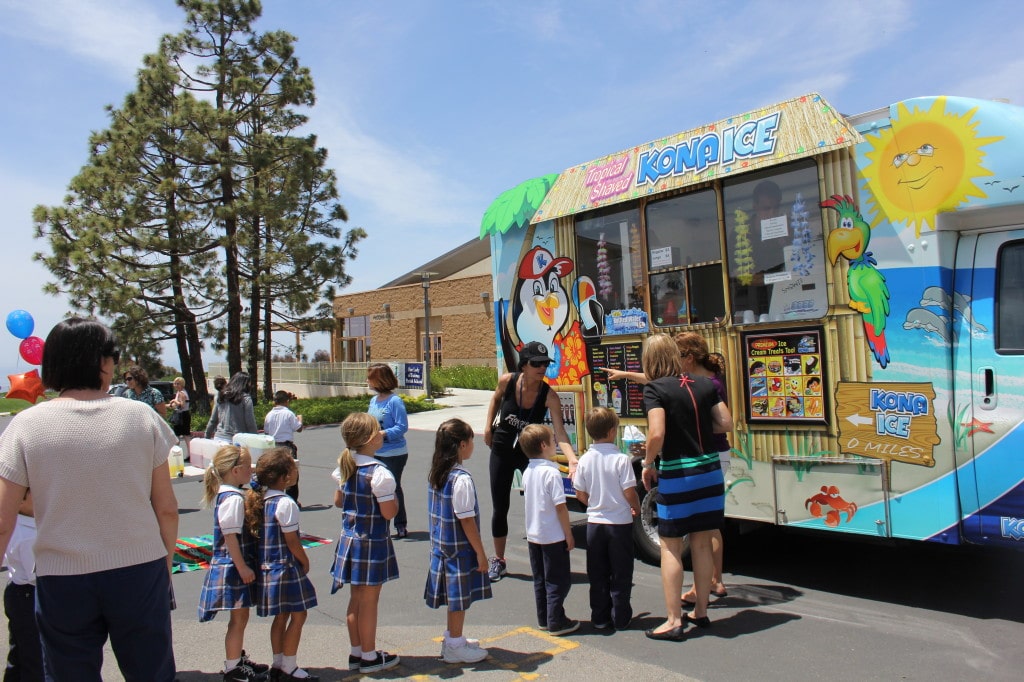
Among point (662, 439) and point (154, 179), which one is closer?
point (662, 439)

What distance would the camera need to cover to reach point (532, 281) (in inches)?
281

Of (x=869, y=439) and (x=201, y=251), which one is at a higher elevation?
(x=201, y=251)

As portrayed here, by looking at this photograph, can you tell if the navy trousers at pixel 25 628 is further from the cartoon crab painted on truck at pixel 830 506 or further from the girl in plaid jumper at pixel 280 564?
the cartoon crab painted on truck at pixel 830 506

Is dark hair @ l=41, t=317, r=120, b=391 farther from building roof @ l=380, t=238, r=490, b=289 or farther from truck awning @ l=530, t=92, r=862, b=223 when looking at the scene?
building roof @ l=380, t=238, r=490, b=289

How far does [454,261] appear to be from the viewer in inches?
1537

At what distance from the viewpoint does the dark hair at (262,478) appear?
4.13 m

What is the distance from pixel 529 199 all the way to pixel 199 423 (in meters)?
17.5

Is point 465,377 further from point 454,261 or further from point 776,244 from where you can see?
point 776,244

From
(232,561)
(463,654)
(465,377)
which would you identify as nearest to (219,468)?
(232,561)

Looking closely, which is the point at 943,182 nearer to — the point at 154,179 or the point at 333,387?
the point at 154,179

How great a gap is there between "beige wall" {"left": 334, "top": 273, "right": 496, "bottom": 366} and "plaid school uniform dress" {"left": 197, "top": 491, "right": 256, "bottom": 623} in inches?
1054

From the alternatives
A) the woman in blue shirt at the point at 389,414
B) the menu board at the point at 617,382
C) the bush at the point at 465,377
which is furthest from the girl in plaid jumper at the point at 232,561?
the bush at the point at 465,377

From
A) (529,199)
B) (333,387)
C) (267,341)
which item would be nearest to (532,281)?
(529,199)

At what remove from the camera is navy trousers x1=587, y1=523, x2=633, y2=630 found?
15.8 feet
